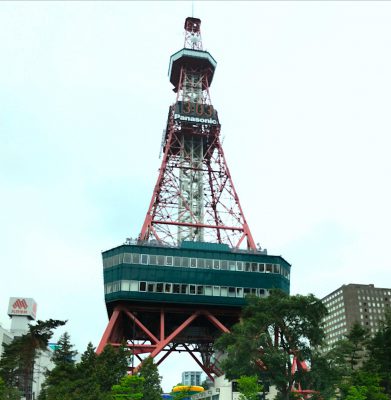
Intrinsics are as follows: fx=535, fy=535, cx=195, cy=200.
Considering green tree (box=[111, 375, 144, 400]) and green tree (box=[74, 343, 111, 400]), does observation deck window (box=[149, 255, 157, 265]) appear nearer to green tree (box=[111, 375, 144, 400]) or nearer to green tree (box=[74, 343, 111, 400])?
green tree (box=[74, 343, 111, 400])

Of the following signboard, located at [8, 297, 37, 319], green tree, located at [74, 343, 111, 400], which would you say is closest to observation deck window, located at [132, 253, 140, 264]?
green tree, located at [74, 343, 111, 400]

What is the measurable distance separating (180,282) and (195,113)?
4080 centimetres

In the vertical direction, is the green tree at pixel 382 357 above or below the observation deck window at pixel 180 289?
below

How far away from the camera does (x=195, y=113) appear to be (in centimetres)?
10738

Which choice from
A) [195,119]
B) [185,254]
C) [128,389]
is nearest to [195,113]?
[195,119]

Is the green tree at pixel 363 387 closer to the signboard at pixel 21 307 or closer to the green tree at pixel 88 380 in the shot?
the green tree at pixel 88 380

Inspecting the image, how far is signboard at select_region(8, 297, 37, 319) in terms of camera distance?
11806 cm

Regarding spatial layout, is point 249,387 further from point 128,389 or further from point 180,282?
point 180,282

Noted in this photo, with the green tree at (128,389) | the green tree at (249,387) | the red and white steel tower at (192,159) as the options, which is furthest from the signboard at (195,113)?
the green tree at (128,389)

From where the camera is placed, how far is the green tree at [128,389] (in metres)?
55.3

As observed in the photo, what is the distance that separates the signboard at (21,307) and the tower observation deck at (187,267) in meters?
36.1

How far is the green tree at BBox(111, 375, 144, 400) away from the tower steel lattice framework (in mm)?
18938

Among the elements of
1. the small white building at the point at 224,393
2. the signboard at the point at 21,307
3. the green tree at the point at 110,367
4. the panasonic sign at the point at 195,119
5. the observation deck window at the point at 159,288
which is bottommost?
the small white building at the point at 224,393

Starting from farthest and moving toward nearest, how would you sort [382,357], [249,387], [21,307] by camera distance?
[21,307] → [382,357] → [249,387]
